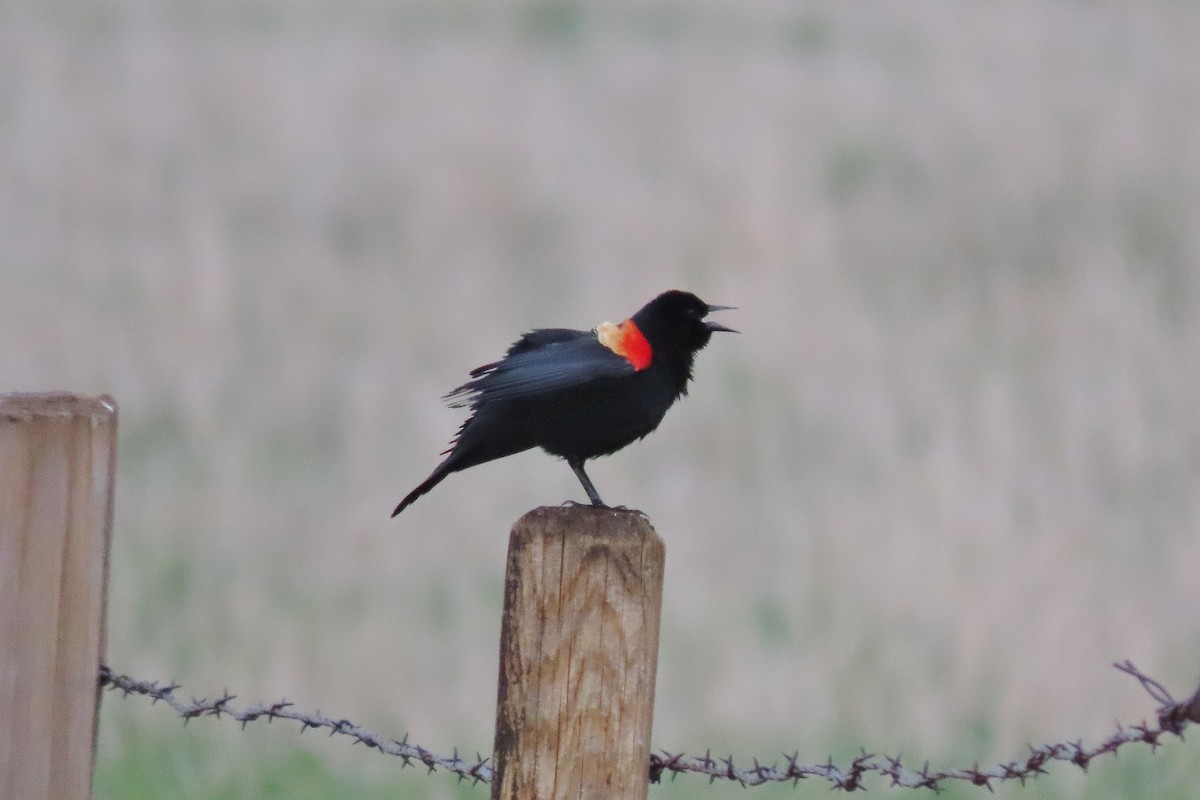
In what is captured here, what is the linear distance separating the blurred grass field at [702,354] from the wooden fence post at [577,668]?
12.4 ft

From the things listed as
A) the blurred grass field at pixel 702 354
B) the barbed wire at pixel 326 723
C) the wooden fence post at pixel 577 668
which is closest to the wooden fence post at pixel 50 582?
the barbed wire at pixel 326 723

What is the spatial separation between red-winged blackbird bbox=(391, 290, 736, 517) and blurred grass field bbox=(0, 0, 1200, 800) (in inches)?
106

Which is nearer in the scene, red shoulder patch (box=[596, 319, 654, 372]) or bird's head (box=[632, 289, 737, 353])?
red shoulder patch (box=[596, 319, 654, 372])

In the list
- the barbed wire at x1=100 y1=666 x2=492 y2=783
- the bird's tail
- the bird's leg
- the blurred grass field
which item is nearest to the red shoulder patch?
the bird's leg

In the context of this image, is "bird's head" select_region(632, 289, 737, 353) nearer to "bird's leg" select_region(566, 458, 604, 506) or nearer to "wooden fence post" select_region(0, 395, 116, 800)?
"bird's leg" select_region(566, 458, 604, 506)

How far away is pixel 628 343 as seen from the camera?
3.52 m

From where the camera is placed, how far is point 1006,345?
32.7 feet

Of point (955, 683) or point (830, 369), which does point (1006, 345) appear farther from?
point (955, 683)

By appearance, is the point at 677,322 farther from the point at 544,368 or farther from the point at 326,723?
the point at 326,723

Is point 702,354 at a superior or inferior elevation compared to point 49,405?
A: superior

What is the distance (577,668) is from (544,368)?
1233mm

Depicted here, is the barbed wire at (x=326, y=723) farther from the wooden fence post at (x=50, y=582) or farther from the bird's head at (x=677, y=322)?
the bird's head at (x=677, y=322)

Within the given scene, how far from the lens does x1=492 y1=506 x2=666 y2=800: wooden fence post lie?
7.10ft

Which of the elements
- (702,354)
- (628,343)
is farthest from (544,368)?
(702,354)
